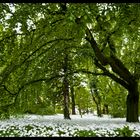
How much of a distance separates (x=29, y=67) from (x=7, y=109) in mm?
2805

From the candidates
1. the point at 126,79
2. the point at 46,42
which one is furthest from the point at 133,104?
the point at 46,42

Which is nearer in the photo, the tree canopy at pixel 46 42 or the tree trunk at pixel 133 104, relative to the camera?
the tree canopy at pixel 46 42

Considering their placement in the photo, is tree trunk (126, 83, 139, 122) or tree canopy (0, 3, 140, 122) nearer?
tree canopy (0, 3, 140, 122)

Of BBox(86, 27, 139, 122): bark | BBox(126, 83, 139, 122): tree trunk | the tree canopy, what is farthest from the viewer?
BBox(126, 83, 139, 122): tree trunk

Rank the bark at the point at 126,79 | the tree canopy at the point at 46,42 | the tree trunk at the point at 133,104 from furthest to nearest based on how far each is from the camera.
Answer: the tree trunk at the point at 133,104
the bark at the point at 126,79
the tree canopy at the point at 46,42

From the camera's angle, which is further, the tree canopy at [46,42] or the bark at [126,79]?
the bark at [126,79]

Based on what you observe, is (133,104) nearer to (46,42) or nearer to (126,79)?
(126,79)

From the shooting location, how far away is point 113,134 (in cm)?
1673

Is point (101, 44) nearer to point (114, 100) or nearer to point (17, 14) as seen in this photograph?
point (17, 14)

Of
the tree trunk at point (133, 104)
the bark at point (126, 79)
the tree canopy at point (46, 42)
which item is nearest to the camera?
the tree canopy at point (46, 42)

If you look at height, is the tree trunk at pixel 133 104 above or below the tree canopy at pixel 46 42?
below

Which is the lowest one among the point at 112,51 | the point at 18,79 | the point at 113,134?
the point at 113,134

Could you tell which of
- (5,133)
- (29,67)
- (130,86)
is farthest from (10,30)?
(130,86)

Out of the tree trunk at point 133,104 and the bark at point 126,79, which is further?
the tree trunk at point 133,104
